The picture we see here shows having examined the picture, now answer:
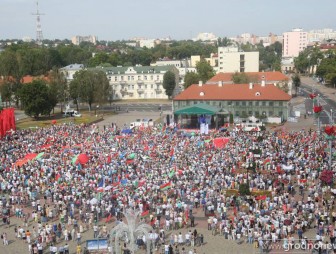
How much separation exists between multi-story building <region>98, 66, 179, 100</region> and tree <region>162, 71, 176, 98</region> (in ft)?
13.8

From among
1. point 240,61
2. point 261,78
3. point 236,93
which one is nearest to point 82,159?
point 236,93

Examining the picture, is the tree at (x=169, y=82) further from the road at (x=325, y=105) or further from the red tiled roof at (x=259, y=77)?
the road at (x=325, y=105)

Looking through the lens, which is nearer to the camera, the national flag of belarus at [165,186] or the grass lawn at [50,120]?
the national flag of belarus at [165,186]

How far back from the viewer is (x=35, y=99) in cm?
6141

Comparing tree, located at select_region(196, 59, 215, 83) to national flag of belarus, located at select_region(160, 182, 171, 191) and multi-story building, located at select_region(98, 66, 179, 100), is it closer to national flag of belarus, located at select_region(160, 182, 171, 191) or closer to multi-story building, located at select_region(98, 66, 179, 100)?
multi-story building, located at select_region(98, 66, 179, 100)

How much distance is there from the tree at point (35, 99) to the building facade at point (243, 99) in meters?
19.2

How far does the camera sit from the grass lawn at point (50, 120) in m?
57.5

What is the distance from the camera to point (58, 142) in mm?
42875

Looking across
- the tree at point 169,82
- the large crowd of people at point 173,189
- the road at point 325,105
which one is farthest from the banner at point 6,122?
the tree at point 169,82

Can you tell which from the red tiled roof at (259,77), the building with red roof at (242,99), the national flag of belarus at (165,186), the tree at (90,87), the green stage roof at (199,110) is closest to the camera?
the national flag of belarus at (165,186)

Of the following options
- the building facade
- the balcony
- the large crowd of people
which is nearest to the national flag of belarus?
the large crowd of people

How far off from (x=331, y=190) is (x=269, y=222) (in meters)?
6.39

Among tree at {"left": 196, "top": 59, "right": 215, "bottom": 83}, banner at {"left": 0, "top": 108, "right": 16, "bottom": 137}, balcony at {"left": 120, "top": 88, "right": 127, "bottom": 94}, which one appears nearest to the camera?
banner at {"left": 0, "top": 108, "right": 16, "bottom": 137}

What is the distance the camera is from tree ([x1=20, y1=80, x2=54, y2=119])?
201ft
